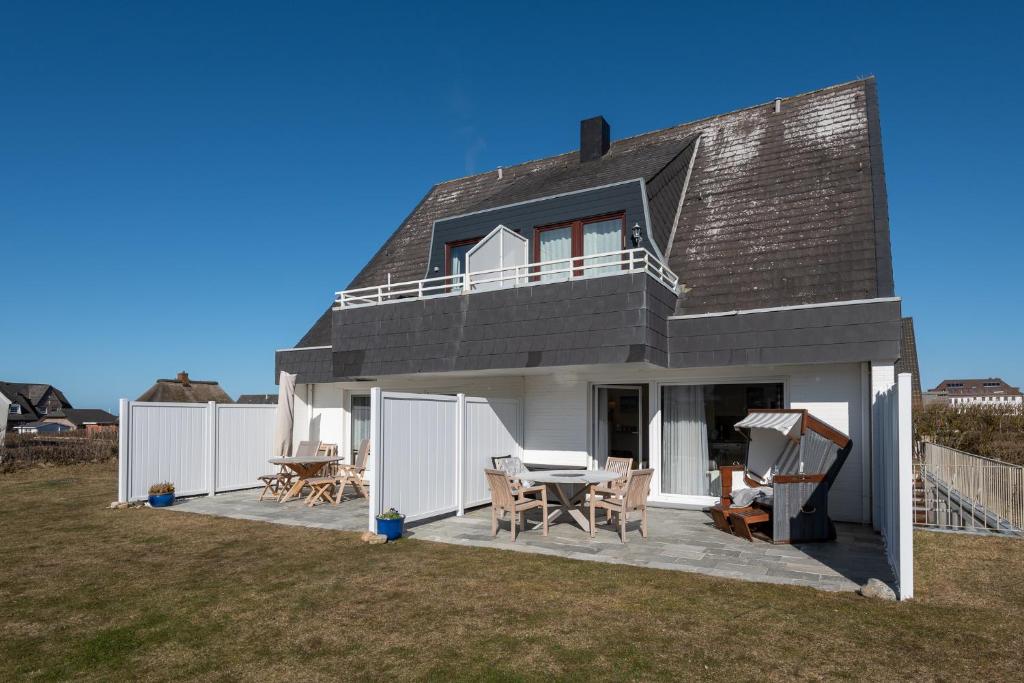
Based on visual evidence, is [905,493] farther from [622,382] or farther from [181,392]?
[181,392]

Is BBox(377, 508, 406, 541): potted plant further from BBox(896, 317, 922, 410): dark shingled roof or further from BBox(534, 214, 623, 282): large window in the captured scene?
BBox(896, 317, 922, 410): dark shingled roof

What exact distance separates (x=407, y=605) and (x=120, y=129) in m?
14.5

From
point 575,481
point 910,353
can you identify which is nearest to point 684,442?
point 575,481

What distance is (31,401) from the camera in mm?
64438

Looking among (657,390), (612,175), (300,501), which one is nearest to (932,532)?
(657,390)

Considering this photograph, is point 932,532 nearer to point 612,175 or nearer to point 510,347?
point 510,347

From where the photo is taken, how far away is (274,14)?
12930 millimetres

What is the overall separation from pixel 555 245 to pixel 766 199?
14.3 ft

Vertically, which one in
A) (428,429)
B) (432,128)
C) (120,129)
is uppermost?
(432,128)

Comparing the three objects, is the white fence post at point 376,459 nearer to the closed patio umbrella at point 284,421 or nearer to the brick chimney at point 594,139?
the closed patio umbrella at point 284,421

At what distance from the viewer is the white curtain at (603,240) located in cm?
1197

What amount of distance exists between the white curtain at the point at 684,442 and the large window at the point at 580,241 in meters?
2.84

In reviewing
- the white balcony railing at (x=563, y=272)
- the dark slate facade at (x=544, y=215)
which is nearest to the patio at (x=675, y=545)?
the white balcony railing at (x=563, y=272)

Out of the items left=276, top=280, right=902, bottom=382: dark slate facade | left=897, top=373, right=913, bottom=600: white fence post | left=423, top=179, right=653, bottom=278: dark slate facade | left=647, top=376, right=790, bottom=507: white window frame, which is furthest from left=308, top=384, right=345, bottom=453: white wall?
left=897, top=373, right=913, bottom=600: white fence post
